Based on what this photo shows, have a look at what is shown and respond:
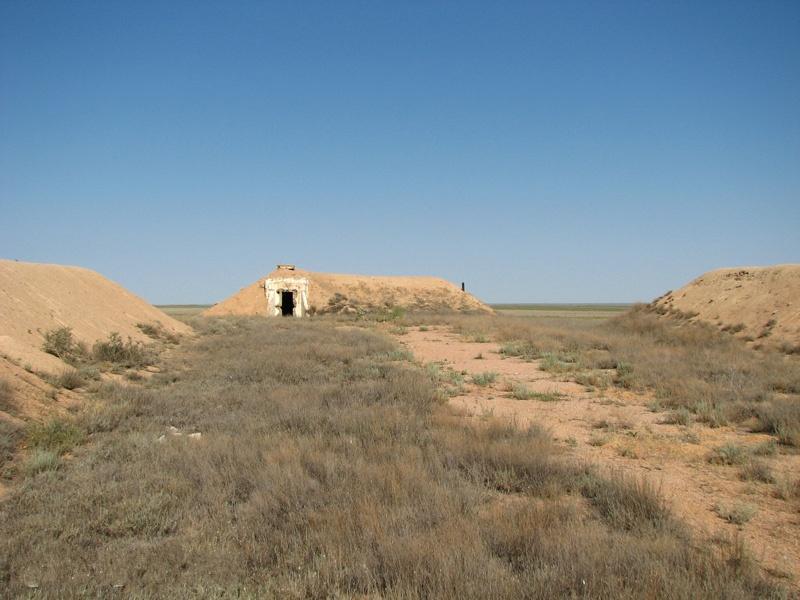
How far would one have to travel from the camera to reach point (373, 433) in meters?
7.00

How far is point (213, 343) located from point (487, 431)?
51.8ft

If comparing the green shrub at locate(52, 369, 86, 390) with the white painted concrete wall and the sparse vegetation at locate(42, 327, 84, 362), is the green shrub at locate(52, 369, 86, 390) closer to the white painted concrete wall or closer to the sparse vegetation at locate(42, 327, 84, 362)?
the sparse vegetation at locate(42, 327, 84, 362)

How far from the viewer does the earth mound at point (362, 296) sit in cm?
4203

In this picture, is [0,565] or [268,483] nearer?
[0,565]

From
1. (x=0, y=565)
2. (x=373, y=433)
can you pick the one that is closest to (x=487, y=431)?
(x=373, y=433)

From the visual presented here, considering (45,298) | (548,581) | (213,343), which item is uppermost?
(45,298)

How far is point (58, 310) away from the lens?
620 inches

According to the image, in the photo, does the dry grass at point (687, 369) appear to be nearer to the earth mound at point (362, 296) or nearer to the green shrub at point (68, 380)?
the green shrub at point (68, 380)

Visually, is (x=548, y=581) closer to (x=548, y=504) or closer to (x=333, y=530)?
(x=548, y=504)

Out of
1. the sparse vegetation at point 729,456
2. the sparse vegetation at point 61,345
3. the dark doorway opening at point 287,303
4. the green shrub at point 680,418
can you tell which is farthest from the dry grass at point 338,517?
the dark doorway opening at point 287,303

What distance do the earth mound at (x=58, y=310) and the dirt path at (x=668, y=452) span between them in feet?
30.1

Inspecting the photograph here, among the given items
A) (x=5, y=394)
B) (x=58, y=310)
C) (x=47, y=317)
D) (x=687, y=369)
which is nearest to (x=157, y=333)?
(x=58, y=310)

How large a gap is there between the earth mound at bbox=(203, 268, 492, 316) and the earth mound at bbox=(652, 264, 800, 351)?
21.9 metres

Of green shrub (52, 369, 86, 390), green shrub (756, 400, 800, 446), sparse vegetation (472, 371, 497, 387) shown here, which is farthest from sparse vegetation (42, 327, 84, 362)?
green shrub (756, 400, 800, 446)
